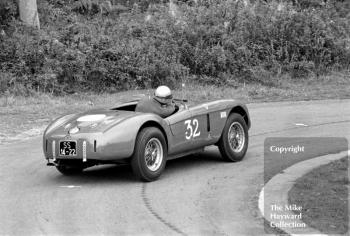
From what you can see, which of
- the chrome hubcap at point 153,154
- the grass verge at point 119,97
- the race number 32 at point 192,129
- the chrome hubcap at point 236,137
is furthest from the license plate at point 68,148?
the grass verge at point 119,97

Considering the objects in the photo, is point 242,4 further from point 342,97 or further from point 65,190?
point 65,190

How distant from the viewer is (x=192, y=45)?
915 inches

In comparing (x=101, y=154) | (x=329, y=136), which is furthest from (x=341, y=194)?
(x=329, y=136)

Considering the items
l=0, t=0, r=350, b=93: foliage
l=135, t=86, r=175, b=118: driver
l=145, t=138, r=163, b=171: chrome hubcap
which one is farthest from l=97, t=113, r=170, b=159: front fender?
l=0, t=0, r=350, b=93: foliage

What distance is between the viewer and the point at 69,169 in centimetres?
1023

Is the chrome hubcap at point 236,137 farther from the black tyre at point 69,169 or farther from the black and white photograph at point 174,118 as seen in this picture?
the black tyre at point 69,169

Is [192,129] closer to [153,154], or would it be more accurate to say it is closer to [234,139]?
[153,154]

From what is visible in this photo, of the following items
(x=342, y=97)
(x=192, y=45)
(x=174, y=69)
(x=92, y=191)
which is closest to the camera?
(x=92, y=191)

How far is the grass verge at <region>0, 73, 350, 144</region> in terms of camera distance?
14941 millimetres

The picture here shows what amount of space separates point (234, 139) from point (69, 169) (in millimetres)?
2723

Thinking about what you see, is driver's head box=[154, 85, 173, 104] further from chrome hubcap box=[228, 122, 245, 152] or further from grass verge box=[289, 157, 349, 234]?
grass verge box=[289, 157, 349, 234]

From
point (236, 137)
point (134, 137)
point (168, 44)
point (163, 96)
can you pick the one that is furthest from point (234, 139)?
point (168, 44)

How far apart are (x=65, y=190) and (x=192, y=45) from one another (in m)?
14.6

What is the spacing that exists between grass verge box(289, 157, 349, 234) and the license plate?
288 cm
